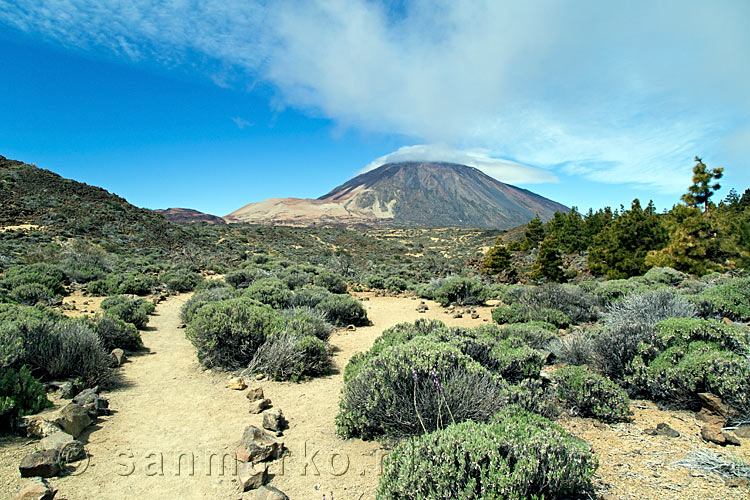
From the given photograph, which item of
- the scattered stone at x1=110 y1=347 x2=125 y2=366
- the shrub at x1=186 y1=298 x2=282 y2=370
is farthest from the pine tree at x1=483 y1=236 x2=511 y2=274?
the scattered stone at x1=110 y1=347 x2=125 y2=366

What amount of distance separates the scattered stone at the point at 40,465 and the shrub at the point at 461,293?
10.0 m

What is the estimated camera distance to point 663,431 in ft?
10.7

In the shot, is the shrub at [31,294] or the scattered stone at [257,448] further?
the shrub at [31,294]

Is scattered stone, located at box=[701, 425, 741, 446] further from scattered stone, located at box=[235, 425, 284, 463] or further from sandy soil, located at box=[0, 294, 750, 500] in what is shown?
scattered stone, located at box=[235, 425, 284, 463]

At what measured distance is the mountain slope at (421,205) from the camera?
143 metres

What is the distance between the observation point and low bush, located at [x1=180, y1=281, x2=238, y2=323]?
8.36 meters

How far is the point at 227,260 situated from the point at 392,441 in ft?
69.2

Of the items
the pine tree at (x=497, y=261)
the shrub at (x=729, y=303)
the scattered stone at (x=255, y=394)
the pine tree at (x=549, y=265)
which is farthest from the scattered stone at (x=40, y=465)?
the pine tree at (x=497, y=261)

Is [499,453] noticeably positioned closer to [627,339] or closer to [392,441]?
[392,441]

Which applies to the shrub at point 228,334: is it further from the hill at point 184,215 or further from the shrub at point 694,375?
the hill at point 184,215

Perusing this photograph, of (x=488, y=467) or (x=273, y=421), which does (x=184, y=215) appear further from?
(x=488, y=467)

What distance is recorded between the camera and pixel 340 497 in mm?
2619

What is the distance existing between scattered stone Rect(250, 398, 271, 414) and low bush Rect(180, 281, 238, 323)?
4181mm

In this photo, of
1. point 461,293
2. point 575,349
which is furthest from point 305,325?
point 461,293
